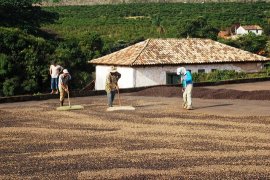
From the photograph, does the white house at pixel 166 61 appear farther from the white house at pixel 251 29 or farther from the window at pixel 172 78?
the white house at pixel 251 29

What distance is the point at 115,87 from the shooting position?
18344 millimetres

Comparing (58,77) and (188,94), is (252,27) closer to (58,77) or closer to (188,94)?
(58,77)

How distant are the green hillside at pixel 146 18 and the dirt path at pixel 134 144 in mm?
50774

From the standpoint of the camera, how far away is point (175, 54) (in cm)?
4122

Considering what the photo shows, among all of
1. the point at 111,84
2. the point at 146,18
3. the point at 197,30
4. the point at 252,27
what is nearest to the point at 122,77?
the point at 111,84

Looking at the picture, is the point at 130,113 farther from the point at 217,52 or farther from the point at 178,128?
the point at 217,52

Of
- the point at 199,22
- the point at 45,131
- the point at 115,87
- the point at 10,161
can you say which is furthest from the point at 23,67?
the point at 199,22

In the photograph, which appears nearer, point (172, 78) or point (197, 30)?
point (172, 78)

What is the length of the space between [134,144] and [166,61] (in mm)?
27796

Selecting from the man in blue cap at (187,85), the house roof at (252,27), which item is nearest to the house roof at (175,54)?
the man in blue cap at (187,85)

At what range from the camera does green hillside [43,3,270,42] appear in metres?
77.7

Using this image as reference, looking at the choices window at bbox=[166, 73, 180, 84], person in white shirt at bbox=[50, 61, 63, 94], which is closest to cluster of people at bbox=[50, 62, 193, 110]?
person in white shirt at bbox=[50, 61, 63, 94]

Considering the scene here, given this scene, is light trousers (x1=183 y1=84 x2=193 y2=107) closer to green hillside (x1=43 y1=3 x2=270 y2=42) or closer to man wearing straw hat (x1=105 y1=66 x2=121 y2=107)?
man wearing straw hat (x1=105 y1=66 x2=121 y2=107)

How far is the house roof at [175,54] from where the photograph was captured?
39594 millimetres
